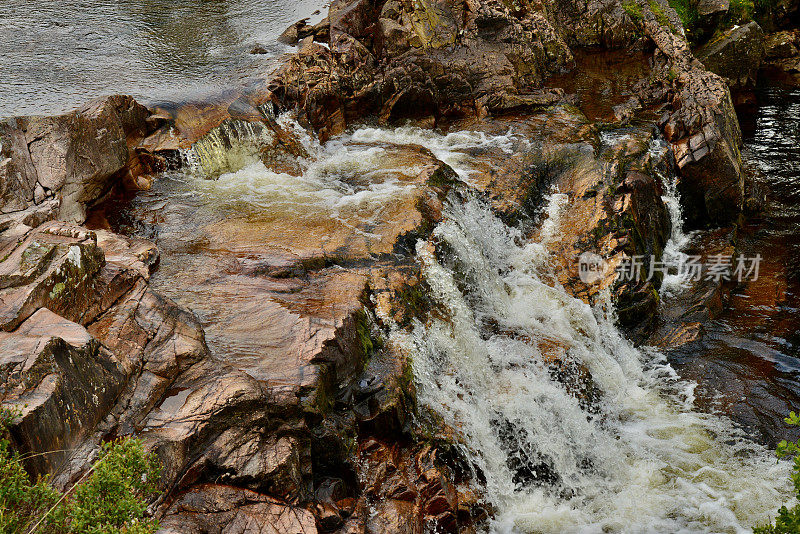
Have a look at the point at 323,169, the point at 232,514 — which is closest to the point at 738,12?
the point at 323,169

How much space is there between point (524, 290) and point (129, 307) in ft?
18.1

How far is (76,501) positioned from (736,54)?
62.5ft

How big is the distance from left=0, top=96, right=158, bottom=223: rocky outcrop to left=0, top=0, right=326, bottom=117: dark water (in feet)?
5.55

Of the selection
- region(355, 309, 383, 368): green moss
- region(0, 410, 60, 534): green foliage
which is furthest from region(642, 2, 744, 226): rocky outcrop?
region(0, 410, 60, 534): green foliage

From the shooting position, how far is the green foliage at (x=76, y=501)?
11.5 feet

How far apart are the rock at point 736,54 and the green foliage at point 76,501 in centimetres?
1789

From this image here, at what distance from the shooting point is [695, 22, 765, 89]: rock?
1700 centimetres

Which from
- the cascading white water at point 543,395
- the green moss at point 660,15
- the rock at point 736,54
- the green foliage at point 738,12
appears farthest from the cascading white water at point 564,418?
the green foliage at point 738,12

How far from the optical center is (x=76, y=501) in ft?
12.0

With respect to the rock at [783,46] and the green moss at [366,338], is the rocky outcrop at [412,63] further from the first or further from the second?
the rock at [783,46]

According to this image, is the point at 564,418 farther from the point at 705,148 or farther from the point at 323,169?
the point at 705,148

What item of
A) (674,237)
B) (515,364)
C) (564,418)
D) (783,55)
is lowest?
(564,418)

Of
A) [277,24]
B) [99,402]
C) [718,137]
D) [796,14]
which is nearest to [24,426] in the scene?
[99,402]

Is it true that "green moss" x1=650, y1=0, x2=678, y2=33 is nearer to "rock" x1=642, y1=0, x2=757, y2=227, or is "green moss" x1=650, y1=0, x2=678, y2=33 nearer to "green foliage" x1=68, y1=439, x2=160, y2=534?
"rock" x1=642, y1=0, x2=757, y2=227
